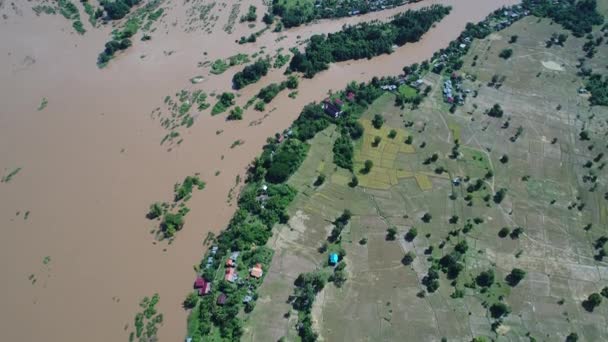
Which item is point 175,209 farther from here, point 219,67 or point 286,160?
point 219,67

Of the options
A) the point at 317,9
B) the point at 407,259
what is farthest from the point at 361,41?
the point at 407,259

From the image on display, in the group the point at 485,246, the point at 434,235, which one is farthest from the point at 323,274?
the point at 485,246

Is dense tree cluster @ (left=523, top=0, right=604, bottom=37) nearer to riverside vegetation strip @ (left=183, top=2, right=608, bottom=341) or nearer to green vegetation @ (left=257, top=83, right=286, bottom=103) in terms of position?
riverside vegetation strip @ (left=183, top=2, right=608, bottom=341)

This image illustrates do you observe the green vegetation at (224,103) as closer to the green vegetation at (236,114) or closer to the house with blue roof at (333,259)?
the green vegetation at (236,114)

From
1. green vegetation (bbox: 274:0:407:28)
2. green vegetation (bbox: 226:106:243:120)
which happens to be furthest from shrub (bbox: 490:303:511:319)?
green vegetation (bbox: 274:0:407:28)

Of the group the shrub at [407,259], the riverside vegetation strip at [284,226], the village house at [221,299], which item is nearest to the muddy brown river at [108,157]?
the riverside vegetation strip at [284,226]
